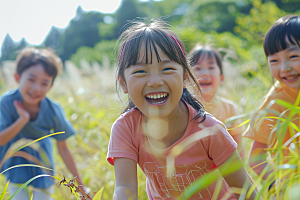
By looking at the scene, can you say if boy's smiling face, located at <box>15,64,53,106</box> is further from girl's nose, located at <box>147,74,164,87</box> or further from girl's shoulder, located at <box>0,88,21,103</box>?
girl's nose, located at <box>147,74,164,87</box>

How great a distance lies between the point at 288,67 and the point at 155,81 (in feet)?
3.01

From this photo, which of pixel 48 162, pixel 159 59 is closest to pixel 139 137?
pixel 159 59

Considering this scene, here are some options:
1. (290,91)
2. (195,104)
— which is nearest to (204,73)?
(290,91)

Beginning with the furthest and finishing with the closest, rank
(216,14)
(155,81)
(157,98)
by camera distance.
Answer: (216,14), (157,98), (155,81)

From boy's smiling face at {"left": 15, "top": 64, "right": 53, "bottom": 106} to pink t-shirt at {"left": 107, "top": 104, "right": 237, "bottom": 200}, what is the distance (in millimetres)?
1272

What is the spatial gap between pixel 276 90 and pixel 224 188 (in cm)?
83

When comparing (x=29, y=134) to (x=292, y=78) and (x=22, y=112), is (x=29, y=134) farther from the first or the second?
(x=292, y=78)

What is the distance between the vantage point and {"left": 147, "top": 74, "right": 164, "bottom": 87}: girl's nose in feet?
4.18

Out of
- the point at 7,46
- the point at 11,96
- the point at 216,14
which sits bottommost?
the point at 11,96

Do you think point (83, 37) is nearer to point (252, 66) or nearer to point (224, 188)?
point (252, 66)

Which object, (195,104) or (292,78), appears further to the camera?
(292,78)

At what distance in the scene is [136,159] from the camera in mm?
1368

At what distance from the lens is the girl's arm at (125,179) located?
1.26 m

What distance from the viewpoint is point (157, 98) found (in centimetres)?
138
